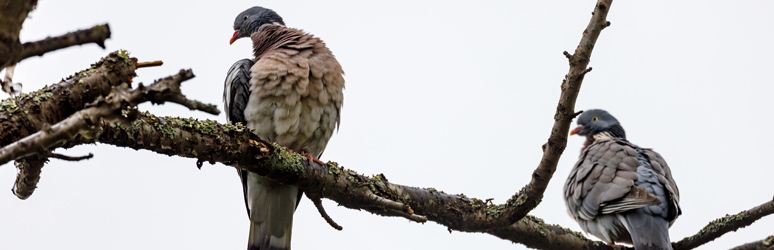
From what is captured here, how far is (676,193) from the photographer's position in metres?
4.91

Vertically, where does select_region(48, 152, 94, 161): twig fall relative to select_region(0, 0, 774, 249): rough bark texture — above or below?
below

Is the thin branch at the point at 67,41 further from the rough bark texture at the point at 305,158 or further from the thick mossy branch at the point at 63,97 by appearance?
the thick mossy branch at the point at 63,97

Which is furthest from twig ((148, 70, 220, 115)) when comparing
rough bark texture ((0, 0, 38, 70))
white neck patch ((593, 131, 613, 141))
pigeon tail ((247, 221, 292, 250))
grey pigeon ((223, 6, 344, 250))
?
white neck patch ((593, 131, 613, 141))

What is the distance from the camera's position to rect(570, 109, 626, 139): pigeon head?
675cm

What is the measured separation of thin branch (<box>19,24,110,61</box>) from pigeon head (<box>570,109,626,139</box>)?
239 inches

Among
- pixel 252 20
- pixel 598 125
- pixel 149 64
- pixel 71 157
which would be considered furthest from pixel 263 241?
pixel 598 125

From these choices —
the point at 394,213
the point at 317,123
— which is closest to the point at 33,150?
the point at 394,213

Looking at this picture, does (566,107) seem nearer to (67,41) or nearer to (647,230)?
(647,230)

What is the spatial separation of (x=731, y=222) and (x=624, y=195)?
2.50ft

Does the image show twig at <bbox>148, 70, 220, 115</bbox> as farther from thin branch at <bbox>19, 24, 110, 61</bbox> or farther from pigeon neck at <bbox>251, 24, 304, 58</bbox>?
pigeon neck at <bbox>251, 24, 304, 58</bbox>

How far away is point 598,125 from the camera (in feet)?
22.5

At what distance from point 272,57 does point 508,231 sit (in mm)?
1748

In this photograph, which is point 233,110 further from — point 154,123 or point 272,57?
point 154,123

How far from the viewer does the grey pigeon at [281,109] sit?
12.9 ft
